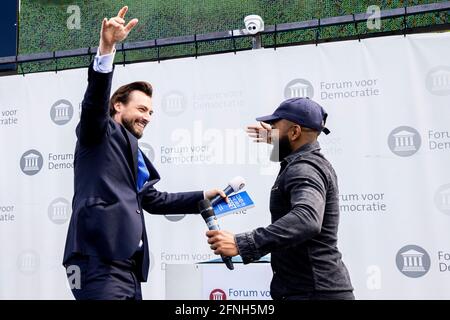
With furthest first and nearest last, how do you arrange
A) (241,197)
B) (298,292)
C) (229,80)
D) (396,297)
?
(229,80), (396,297), (241,197), (298,292)

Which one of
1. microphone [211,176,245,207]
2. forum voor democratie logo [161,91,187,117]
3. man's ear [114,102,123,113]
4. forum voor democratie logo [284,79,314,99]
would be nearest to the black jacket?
microphone [211,176,245,207]

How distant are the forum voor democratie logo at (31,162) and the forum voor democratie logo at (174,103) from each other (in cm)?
119

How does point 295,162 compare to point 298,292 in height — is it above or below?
above

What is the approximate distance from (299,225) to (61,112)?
3.33 metres

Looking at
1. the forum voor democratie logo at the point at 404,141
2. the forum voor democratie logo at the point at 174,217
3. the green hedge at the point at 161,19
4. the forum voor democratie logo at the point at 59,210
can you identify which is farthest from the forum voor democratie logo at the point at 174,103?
the green hedge at the point at 161,19

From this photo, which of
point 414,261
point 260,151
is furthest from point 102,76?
point 414,261

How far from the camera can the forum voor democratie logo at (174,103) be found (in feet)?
14.1

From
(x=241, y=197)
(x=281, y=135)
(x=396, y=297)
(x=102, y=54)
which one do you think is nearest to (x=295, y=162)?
(x=281, y=135)

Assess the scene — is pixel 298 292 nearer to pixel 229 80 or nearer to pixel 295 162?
pixel 295 162

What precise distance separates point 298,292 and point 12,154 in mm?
3541

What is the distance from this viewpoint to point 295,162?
198 centimetres

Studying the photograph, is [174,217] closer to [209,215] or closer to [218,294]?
[218,294]

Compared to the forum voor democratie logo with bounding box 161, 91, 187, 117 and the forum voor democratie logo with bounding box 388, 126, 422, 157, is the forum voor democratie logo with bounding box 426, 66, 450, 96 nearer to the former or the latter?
the forum voor democratie logo with bounding box 388, 126, 422, 157

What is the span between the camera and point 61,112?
4582 millimetres
